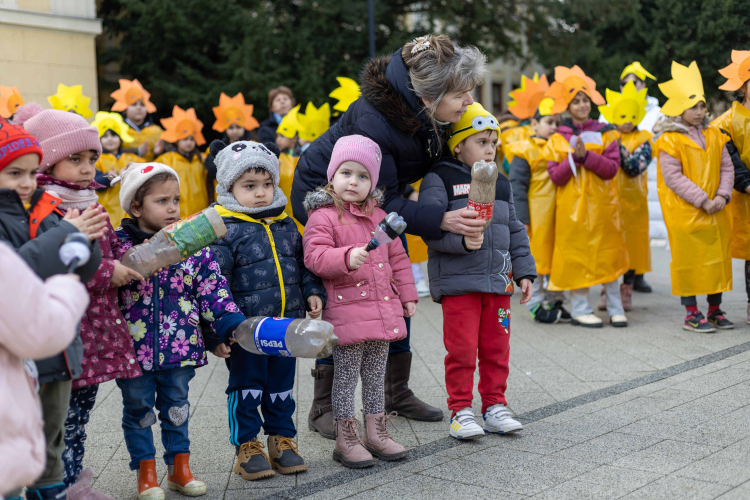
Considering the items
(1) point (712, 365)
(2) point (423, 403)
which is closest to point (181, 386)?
(2) point (423, 403)

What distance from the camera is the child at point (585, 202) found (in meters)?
6.84

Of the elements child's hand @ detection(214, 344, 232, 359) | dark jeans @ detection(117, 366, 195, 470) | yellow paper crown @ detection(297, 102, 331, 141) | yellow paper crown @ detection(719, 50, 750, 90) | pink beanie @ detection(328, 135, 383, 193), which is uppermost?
yellow paper crown @ detection(719, 50, 750, 90)

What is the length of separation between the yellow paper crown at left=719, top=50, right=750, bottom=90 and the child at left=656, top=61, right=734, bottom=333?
10.2 inches

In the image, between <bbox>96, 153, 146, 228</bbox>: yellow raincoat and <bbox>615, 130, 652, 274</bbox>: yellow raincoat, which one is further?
<bbox>96, 153, 146, 228</bbox>: yellow raincoat

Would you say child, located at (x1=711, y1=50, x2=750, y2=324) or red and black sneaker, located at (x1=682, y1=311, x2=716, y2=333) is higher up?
child, located at (x1=711, y1=50, x2=750, y2=324)

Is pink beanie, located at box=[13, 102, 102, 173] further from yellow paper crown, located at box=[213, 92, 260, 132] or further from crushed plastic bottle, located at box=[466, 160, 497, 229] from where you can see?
yellow paper crown, located at box=[213, 92, 260, 132]

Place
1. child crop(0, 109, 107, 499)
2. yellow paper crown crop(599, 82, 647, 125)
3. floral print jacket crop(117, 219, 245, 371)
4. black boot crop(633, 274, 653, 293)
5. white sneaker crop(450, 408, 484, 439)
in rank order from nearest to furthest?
1. child crop(0, 109, 107, 499)
2. floral print jacket crop(117, 219, 245, 371)
3. white sneaker crop(450, 408, 484, 439)
4. yellow paper crown crop(599, 82, 647, 125)
5. black boot crop(633, 274, 653, 293)

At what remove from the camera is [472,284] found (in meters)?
3.95

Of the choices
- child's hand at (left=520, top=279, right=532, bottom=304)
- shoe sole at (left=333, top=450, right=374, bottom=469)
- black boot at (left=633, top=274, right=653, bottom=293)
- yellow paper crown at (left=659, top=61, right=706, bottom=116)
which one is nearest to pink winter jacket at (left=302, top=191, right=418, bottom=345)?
shoe sole at (left=333, top=450, right=374, bottom=469)

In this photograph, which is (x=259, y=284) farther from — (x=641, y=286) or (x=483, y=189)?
(x=641, y=286)

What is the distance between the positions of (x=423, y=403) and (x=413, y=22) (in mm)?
16203

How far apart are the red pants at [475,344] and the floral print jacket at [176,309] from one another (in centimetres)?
122

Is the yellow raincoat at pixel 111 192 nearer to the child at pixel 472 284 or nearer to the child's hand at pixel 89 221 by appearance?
the child at pixel 472 284

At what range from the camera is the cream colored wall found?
12.4 meters
